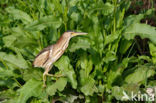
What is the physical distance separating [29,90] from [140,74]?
143 cm

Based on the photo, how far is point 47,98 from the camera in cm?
276

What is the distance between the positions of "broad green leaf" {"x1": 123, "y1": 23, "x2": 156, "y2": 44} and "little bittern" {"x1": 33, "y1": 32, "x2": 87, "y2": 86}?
35.3 inches

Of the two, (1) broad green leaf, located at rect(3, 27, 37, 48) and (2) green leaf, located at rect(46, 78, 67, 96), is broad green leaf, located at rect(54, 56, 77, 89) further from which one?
(1) broad green leaf, located at rect(3, 27, 37, 48)

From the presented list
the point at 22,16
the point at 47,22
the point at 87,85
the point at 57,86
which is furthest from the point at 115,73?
the point at 22,16

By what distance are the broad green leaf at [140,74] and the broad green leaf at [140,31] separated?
0.36 metres

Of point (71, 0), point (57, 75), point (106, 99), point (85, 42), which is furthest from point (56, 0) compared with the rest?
point (106, 99)

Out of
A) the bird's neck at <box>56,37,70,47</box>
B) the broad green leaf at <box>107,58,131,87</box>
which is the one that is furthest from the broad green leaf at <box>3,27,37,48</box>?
the broad green leaf at <box>107,58,131,87</box>

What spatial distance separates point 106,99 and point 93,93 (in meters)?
0.19

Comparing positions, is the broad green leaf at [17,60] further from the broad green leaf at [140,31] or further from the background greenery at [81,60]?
the broad green leaf at [140,31]

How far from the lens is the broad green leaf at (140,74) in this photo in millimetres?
3045

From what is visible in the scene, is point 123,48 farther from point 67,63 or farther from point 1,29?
point 1,29

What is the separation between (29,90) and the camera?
2684 mm

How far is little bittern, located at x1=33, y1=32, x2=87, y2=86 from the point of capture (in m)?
2.51

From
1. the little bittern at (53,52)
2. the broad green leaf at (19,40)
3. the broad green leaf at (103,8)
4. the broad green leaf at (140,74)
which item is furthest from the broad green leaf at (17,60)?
the broad green leaf at (140,74)
